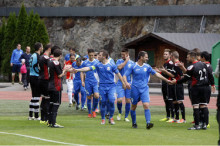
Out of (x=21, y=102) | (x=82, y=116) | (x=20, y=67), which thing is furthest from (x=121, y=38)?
(x=82, y=116)

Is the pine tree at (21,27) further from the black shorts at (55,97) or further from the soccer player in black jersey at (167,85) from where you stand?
the black shorts at (55,97)

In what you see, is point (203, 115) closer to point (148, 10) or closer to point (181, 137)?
point (181, 137)

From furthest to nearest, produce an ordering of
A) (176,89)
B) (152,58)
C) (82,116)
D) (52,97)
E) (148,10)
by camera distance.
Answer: (148,10) < (152,58) < (82,116) < (176,89) < (52,97)

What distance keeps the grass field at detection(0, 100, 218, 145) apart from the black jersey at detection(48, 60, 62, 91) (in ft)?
3.61

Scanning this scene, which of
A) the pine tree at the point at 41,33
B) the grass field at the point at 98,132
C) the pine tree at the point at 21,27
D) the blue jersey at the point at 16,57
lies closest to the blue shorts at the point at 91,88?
the grass field at the point at 98,132

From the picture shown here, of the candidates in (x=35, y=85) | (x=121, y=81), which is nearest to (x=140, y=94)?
(x=121, y=81)

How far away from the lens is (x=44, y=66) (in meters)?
14.0

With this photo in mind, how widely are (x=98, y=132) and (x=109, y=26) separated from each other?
31473 millimetres

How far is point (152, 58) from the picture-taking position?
126 ft

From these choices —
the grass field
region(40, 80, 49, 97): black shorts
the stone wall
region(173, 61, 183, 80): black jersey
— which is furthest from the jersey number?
the stone wall

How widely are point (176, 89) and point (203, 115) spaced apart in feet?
6.12

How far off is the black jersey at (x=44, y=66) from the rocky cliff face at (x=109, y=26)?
27.9 metres

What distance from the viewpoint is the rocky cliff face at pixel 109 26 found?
134 ft

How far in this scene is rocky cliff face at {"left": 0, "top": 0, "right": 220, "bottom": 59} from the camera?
40.8 meters
